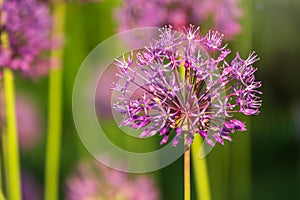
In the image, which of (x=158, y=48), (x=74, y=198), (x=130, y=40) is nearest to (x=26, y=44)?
(x=130, y=40)

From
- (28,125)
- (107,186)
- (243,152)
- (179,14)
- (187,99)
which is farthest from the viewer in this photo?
(28,125)

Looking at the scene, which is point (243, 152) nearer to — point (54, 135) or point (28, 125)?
A: point (54, 135)

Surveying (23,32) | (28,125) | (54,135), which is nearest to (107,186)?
(54,135)

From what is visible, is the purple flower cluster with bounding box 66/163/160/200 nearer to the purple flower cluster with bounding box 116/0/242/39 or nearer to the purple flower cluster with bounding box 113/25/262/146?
the purple flower cluster with bounding box 116/0/242/39

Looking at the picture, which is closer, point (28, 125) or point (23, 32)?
point (23, 32)

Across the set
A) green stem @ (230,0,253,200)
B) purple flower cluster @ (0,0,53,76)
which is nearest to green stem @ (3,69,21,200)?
purple flower cluster @ (0,0,53,76)

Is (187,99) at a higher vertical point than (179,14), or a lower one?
lower
